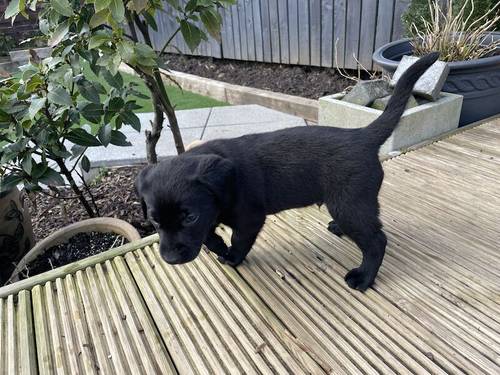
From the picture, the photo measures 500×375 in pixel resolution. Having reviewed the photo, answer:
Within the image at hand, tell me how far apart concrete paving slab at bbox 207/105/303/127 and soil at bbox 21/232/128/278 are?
2.74m

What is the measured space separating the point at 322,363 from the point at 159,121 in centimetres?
192

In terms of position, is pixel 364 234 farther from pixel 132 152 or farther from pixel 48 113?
pixel 132 152

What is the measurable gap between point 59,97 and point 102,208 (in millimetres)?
1390

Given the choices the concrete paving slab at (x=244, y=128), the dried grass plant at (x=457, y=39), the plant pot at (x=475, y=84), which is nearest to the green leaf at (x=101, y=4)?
the plant pot at (x=475, y=84)

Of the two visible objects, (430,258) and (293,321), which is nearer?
(293,321)

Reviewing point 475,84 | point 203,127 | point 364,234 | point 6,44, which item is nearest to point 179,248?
point 364,234

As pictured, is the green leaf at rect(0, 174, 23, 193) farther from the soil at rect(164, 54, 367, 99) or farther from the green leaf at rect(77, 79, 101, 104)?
the soil at rect(164, 54, 367, 99)

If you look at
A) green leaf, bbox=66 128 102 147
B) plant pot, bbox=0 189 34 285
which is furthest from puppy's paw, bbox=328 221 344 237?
A: plant pot, bbox=0 189 34 285

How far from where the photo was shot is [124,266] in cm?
211

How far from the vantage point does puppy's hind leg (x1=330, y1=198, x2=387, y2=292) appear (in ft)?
5.85

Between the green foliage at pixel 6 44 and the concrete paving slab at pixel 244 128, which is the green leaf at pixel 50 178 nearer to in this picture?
the concrete paving slab at pixel 244 128

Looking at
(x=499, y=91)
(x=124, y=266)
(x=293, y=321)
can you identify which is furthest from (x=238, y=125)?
(x=293, y=321)

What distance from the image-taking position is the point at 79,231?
251 cm

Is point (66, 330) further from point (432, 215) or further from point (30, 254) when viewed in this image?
point (432, 215)
